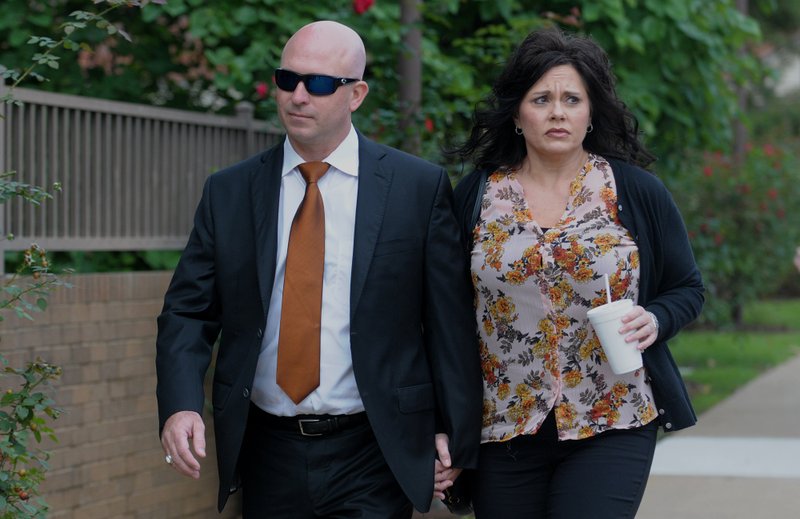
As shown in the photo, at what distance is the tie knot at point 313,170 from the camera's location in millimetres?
3582

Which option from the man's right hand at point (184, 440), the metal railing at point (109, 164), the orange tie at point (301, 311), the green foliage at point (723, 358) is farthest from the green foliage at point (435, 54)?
the green foliage at point (723, 358)

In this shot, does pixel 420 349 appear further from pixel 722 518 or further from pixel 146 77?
pixel 146 77

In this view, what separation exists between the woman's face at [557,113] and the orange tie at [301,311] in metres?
0.73

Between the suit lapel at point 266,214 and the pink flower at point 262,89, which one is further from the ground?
the pink flower at point 262,89

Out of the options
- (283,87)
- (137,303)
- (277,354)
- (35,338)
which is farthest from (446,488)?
(137,303)

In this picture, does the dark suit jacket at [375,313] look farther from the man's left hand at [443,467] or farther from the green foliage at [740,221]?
the green foliage at [740,221]

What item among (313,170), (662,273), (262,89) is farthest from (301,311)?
(262,89)

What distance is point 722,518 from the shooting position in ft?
21.4

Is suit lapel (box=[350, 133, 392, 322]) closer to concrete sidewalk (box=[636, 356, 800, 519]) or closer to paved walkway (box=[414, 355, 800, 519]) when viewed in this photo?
paved walkway (box=[414, 355, 800, 519])

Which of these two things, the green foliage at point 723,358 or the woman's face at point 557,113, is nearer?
the woman's face at point 557,113

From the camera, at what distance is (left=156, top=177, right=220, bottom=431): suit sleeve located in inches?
135

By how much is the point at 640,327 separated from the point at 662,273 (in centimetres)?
33

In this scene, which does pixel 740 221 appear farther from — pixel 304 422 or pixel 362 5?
pixel 304 422

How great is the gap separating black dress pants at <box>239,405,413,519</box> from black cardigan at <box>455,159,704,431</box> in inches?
27.3
